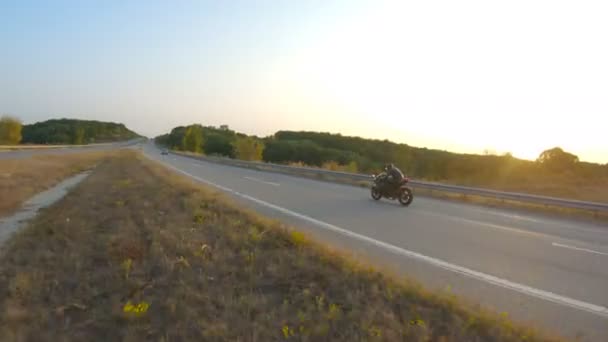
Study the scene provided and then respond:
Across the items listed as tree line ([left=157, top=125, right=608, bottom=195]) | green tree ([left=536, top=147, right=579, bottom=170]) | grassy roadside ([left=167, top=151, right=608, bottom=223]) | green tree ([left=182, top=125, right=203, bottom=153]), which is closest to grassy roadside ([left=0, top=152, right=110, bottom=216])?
grassy roadside ([left=167, top=151, right=608, bottom=223])

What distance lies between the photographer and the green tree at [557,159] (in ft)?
102

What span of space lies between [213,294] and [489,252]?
16.7 feet

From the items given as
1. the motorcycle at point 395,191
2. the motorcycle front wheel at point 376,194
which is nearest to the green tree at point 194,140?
the motorcycle front wheel at point 376,194

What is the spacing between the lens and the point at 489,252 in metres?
6.70

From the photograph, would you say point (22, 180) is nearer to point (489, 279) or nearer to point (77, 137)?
point (489, 279)

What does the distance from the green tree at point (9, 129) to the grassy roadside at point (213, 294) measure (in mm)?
90213

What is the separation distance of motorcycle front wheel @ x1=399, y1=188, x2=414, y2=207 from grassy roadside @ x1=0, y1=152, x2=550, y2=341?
7127mm

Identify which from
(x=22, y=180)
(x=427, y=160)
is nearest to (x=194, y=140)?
(x=427, y=160)

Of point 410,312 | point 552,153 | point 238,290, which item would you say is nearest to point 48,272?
point 238,290

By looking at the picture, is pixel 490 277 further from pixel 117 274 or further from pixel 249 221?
pixel 117 274

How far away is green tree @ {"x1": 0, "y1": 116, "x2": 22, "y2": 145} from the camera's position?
252 feet

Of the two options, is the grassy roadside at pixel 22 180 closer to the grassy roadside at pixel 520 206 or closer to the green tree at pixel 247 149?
the grassy roadside at pixel 520 206

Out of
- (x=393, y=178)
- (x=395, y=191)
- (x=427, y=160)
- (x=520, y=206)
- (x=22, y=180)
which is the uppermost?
(x=427, y=160)

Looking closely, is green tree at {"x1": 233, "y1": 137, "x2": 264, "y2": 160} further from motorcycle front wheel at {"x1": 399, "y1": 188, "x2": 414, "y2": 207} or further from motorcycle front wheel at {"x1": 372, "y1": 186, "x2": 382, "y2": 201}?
motorcycle front wheel at {"x1": 399, "y1": 188, "x2": 414, "y2": 207}
